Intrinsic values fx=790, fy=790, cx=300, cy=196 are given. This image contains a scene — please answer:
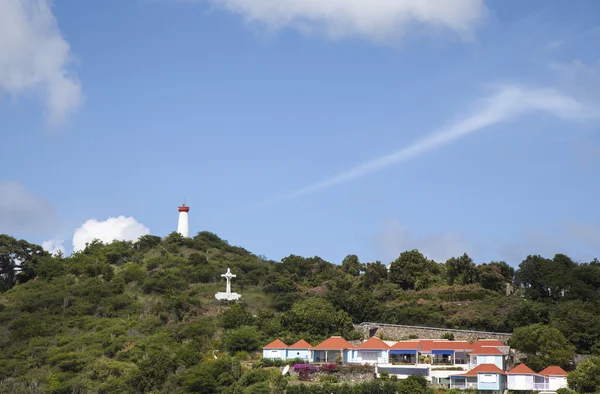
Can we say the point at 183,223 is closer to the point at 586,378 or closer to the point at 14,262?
the point at 14,262

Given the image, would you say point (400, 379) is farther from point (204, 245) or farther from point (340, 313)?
point (204, 245)

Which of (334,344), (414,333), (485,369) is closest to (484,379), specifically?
(485,369)

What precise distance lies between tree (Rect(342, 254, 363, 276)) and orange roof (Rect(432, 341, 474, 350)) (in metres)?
21.3

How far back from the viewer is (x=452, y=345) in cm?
4225

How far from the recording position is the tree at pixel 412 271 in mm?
56625

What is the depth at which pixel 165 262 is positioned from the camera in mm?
61625

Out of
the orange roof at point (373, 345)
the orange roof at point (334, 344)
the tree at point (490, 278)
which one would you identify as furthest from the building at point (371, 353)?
the tree at point (490, 278)

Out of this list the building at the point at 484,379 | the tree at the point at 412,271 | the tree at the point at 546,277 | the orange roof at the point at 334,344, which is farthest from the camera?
the tree at the point at 412,271

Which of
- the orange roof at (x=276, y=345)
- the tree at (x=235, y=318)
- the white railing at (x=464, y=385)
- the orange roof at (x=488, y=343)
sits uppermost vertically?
the tree at (x=235, y=318)

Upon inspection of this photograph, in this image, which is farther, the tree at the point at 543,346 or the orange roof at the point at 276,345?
the orange roof at the point at 276,345

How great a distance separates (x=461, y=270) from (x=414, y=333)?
11650mm

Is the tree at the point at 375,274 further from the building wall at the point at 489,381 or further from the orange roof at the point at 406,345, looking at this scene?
the building wall at the point at 489,381

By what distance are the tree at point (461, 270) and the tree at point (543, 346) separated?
46.8ft

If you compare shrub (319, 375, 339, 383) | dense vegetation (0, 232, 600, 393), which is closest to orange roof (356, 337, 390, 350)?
shrub (319, 375, 339, 383)
